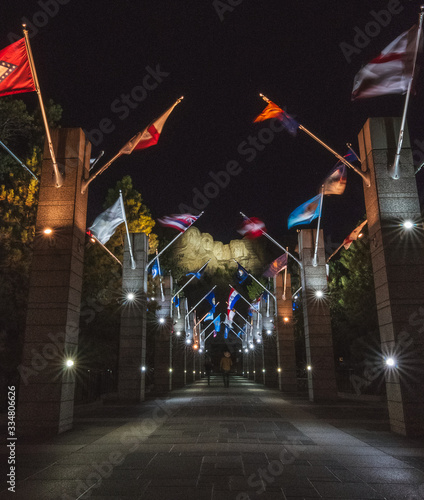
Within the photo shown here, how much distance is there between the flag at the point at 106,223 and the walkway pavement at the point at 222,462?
6.81 m

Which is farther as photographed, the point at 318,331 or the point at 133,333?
the point at 133,333

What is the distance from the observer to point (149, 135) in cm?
1372

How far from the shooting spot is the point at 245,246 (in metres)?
93.4

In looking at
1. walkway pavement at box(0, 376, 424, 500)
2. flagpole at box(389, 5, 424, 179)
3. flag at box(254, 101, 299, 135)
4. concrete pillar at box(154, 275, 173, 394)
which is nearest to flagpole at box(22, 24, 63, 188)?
flag at box(254, 101, 299, 135)

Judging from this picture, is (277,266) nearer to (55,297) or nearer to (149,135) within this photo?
(149,135)

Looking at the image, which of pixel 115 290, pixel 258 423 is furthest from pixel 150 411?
pixel 115 290

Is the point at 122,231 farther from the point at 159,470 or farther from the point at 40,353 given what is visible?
the point at 159,470

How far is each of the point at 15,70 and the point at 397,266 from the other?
35.1 ft

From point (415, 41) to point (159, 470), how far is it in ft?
34.9

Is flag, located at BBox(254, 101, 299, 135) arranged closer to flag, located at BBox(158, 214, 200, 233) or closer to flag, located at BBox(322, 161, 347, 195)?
flag, located at BBox(322, 161, 347, 195)

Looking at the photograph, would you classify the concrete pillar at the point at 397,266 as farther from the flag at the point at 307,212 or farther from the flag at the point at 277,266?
the flag at the point at 277,266

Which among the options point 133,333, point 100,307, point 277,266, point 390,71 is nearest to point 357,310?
point 277,266

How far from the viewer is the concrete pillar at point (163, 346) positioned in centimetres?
2828

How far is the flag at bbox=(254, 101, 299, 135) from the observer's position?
1330cm
